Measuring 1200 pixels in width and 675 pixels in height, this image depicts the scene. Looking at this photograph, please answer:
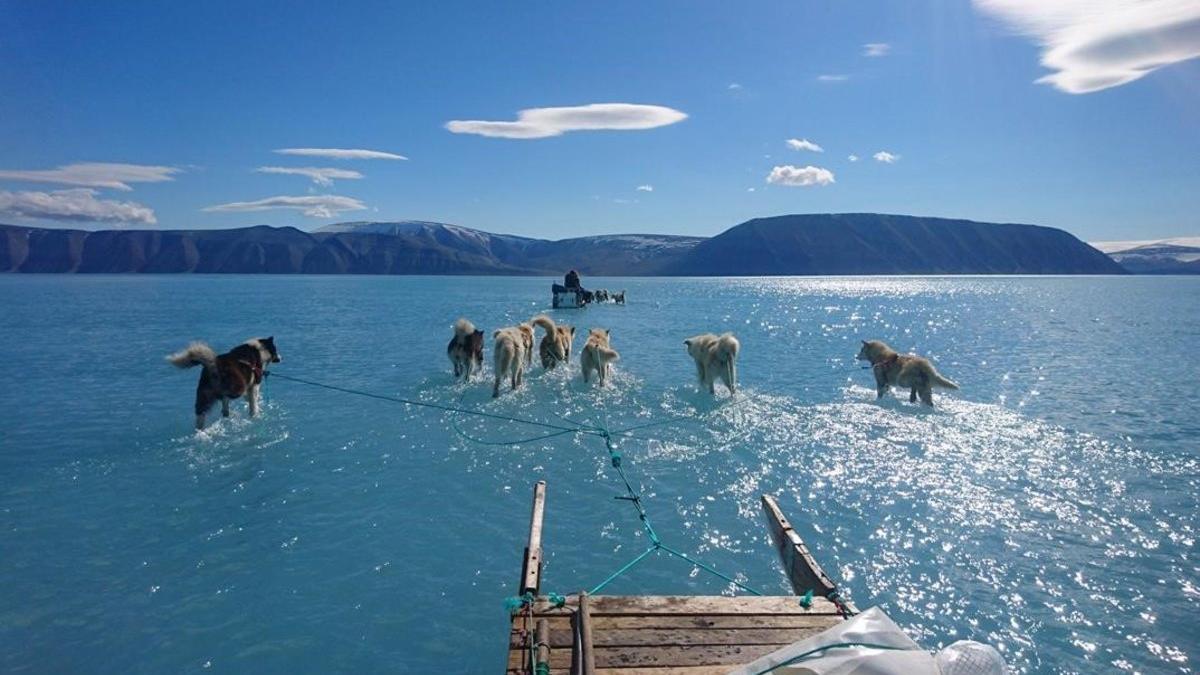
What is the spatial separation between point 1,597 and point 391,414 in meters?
8.76

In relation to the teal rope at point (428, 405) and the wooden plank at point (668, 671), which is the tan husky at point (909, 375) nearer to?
the teal rope at point (428, 405)

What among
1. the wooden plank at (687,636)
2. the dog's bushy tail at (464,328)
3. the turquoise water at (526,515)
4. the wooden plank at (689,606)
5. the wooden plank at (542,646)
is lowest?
the turquoise water at (526,515)

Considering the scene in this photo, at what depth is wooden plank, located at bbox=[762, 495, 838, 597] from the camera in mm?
6090

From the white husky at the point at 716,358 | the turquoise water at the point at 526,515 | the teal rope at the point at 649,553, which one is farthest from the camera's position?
the white husky at the point at 716,358

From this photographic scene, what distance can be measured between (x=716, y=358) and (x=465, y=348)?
7806mm

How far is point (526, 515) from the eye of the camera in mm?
9352

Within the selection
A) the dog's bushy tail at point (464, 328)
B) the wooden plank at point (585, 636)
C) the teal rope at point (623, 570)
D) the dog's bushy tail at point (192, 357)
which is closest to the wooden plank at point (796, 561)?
the teal rope at point (623, 570)

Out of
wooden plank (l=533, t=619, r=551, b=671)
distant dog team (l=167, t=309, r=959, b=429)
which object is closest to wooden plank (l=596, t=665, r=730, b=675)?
wooden plank (l=533, t=619, r=551, b=671)

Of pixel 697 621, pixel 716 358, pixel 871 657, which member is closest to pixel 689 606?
pixel 697 621

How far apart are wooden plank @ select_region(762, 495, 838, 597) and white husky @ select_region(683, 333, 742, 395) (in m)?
9.11

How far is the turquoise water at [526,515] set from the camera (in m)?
6.57

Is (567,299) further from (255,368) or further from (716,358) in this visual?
(255,368)

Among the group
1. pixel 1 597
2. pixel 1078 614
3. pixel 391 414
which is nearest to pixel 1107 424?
pixel 1078 614

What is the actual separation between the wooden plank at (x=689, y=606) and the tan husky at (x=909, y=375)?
42.7 feet
